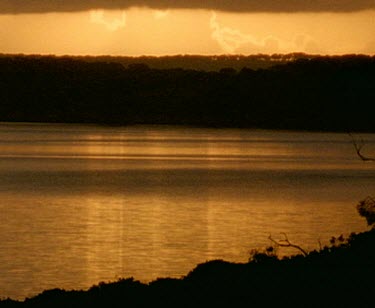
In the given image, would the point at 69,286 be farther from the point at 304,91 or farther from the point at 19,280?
the point at 304,91

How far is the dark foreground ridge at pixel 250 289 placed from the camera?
13.3m

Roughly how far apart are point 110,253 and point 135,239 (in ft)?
10.9

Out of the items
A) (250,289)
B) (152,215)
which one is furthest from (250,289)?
(152,215)

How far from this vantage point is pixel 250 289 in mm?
13867

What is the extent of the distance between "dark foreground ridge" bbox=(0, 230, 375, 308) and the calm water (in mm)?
5717

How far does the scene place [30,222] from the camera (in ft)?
116

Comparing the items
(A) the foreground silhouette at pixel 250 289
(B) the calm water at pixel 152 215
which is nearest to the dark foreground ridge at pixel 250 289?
(A) the foreground silhouette at pixel 250 289

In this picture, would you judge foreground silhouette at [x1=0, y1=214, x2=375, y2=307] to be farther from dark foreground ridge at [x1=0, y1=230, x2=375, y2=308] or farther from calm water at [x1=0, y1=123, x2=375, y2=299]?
calm water at [x1=0, y1=123, x2=375, y2=299]

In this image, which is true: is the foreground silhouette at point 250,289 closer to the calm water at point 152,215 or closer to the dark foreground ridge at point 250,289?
the dark foreground ridge at point 250,289

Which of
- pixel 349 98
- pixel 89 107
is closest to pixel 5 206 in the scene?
pixel 349 98

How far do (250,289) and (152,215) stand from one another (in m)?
24.9

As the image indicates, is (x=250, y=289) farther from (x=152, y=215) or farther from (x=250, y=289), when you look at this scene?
(x=152, y=215)

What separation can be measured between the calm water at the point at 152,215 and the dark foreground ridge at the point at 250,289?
18.8 feet

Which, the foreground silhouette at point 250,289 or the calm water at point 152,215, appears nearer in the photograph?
the foreground silhouette at point 250,289
